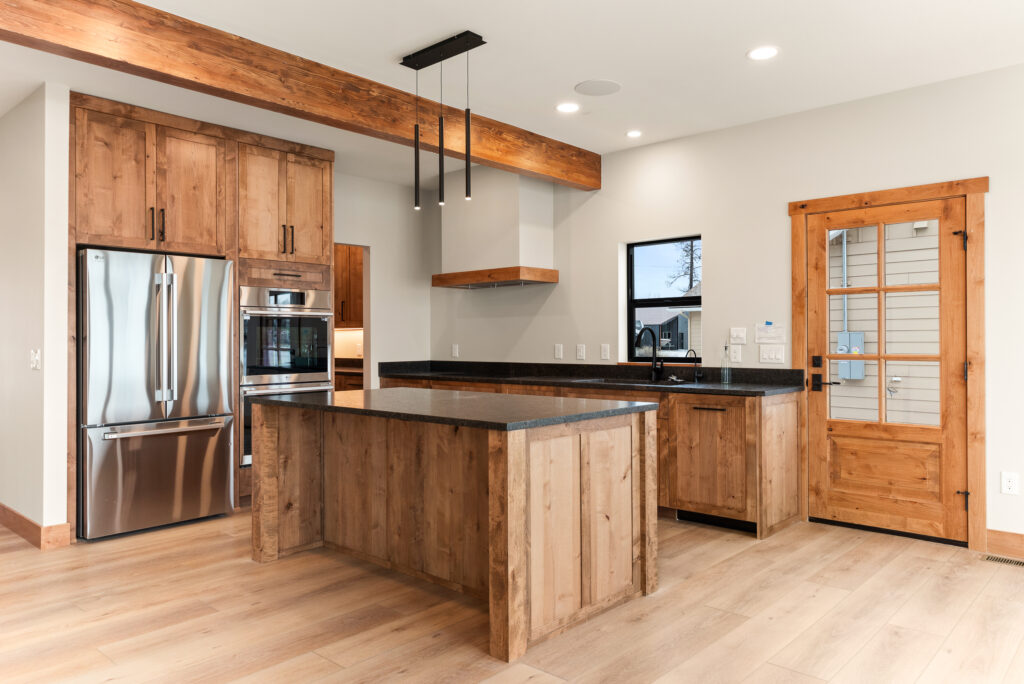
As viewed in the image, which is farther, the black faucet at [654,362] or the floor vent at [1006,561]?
the black faucet at [654,362]

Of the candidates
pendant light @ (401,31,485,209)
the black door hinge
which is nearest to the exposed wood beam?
pendant light @ (401,31,485,209)

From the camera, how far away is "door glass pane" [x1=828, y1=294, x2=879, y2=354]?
4184mm

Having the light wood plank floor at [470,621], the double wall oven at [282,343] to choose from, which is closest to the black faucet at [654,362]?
the light wood plank floor at [470,621]

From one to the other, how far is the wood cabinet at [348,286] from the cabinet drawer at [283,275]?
1.69m

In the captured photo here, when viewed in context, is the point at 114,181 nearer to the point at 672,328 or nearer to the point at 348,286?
the point at 348,286

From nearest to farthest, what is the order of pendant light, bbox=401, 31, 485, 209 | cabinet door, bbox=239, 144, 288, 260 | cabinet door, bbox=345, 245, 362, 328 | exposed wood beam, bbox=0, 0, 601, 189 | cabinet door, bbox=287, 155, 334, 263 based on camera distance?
exposed wood beam, bbox=0, 0, 601, 189, pendant light, bbox=401, 31, 485, 209, cabinet door, bbox=239, 144, 288, 260, cabinet door, bbox=287, 155, 334, 263, cabinet door, bbox=345, 245, 362, 328

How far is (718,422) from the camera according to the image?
166 inches

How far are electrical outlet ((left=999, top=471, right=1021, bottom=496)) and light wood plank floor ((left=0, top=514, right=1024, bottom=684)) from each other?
39 centimetres

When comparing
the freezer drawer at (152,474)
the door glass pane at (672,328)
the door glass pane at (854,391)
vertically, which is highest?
the door glass pane at (672,328)

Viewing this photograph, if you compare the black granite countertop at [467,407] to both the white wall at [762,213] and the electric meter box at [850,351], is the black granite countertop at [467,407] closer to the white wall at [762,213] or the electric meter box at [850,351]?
the electric meter box at [850,351]

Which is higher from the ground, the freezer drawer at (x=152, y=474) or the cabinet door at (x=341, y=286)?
the cabinet door at (x=341, y=286)

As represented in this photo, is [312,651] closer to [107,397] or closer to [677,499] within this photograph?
[107,397]

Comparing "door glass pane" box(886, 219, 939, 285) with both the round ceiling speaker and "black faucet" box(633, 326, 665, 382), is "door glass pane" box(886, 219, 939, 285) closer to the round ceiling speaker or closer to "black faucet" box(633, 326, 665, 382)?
"black faucet" box(633, 326, 665, 382)

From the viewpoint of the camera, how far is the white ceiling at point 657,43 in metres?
3.09
